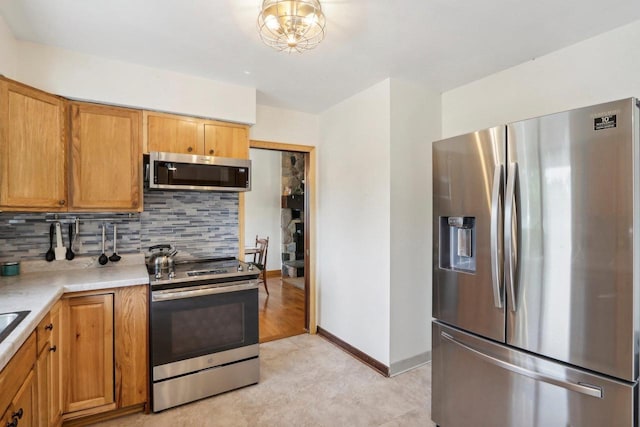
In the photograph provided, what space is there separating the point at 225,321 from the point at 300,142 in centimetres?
212

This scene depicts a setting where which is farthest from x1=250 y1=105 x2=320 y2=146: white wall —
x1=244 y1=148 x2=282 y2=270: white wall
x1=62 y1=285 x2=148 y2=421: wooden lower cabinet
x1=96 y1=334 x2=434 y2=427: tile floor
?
x1=244 y1=148 x2=282 y2=270: white wall

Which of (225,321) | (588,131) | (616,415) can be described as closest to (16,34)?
(225,321)

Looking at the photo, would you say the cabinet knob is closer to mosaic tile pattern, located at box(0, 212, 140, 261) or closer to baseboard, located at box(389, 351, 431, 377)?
mosaic tile pattern, located at box(0, 212, 140, 261)

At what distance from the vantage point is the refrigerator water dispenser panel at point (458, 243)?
1.89 m

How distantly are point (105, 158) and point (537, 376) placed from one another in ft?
10.1

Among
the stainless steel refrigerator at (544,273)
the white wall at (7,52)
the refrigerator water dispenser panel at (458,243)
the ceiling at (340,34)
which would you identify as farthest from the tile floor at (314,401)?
the ceiling at (340,34)

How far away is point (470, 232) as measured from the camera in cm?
189

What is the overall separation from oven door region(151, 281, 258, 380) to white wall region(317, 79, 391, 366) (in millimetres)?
1061

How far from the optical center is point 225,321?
8.17 feet

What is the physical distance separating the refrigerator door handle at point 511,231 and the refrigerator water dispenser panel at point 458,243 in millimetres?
228

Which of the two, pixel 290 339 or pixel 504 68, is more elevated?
pixel 504 68

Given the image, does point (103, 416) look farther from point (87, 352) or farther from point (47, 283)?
point (47, 283)

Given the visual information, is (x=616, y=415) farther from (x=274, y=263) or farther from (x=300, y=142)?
(x=274, y=263)

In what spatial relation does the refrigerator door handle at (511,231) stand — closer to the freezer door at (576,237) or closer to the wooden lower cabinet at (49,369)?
the freezer door at (576,237)
